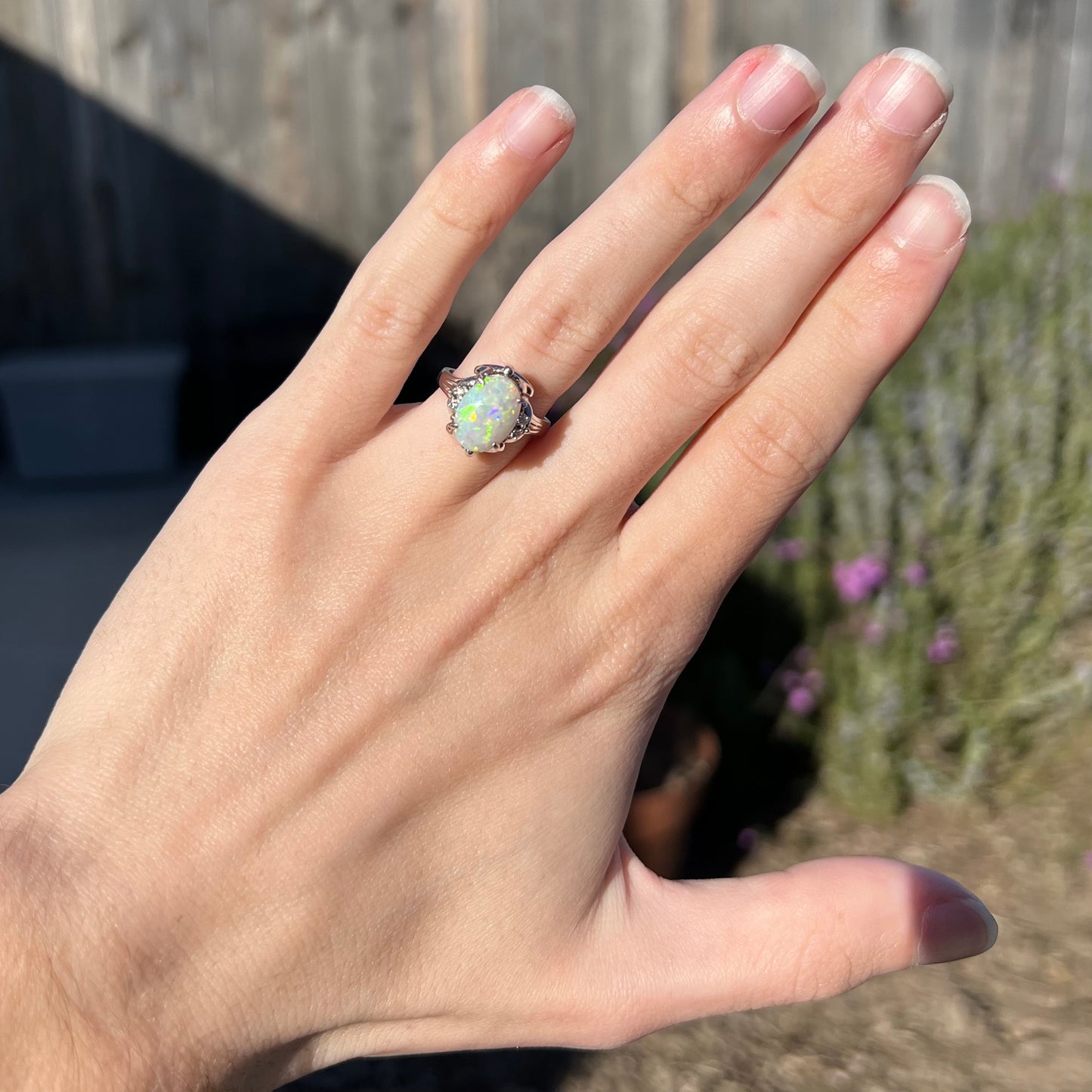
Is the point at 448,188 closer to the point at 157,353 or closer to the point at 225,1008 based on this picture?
the point at 225,1008

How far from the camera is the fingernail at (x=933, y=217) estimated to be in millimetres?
1154

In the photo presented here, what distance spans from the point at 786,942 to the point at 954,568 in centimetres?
166

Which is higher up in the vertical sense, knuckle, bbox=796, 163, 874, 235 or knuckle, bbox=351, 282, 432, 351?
knuckle, bbox=796, 163, 874, 235

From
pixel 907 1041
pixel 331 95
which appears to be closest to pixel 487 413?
pixel 907 1041

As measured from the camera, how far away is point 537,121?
1176 mm

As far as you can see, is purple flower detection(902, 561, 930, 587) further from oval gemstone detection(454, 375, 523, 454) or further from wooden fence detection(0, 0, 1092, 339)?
wooden fence detection(0, 0, 1092, 339)

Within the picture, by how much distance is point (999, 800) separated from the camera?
2500mm

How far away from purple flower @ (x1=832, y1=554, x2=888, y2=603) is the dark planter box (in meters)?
3.12

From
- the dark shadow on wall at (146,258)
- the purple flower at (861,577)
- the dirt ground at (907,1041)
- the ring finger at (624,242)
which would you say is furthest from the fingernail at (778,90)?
the dark shadow on wall at (146,258)

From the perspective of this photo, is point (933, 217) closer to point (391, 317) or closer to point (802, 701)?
point (391, 317)

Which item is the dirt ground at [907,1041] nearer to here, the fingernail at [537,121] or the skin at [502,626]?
the skin at [502,626]

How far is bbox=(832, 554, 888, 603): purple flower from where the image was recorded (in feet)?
8.39

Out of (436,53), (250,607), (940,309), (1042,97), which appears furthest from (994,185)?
(250,607)

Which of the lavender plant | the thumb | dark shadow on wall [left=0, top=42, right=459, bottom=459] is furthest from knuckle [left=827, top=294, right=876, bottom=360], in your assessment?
dark shadow on wall [left=0, top=42, right=459, bottom=459]
